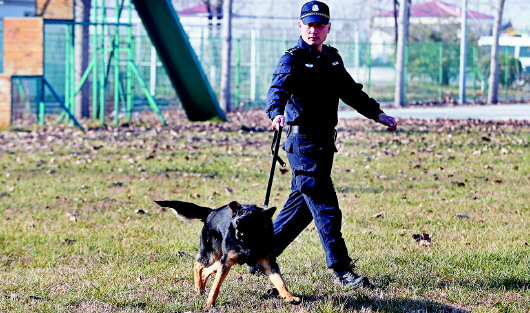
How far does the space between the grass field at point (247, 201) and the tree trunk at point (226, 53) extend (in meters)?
10.2

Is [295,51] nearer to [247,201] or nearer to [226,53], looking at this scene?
[247,201]

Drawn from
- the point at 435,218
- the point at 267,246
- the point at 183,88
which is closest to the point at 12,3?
the point at 183,88

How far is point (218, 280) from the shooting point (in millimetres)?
5102

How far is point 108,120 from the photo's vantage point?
23359 mm

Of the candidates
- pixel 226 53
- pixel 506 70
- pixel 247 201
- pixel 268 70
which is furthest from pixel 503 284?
pixel 506 70

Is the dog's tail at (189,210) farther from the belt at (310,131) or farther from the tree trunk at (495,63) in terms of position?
the tree trunk at (495,63)

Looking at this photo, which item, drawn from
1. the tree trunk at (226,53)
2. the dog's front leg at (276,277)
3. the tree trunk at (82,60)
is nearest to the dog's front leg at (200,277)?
the dog's front leg at (276,277)

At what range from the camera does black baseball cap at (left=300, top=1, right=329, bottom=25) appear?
549 centimetres

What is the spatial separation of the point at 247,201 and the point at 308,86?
398 centimetres

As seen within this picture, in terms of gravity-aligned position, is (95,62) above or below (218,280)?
above

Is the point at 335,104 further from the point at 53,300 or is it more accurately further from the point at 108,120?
the point at 108,120

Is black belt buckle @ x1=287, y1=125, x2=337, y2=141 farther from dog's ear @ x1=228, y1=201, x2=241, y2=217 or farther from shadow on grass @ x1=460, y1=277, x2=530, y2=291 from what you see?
shadow on grass @ x1=460, y1=277, x2=530, y2=291

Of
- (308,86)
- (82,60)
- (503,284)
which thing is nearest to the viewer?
(308,86)

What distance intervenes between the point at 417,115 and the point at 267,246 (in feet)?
67.8
